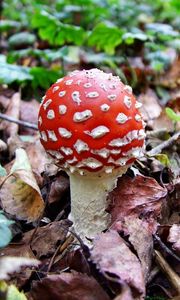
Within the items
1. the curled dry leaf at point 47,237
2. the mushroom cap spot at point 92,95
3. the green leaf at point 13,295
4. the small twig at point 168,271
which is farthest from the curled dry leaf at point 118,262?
the mushroom cap spot at point 92,95

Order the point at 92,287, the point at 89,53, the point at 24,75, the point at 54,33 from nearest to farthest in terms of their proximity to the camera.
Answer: the point at 92,287 → the point at 24,75 → the point at 54,33 → the point at 89,53

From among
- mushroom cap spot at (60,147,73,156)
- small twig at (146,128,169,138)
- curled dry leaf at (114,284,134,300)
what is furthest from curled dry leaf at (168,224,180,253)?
small twig at (146,128,169,138)

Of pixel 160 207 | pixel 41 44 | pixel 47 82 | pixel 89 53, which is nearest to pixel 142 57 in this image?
pixel 89 53

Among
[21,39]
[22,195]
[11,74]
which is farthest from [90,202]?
[21,39]

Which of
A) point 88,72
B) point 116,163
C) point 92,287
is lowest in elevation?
point 92,287

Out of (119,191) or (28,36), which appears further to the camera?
(28,36)

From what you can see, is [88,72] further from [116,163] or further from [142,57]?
[142,57]

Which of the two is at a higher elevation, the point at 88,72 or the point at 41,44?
the point at 88,72
